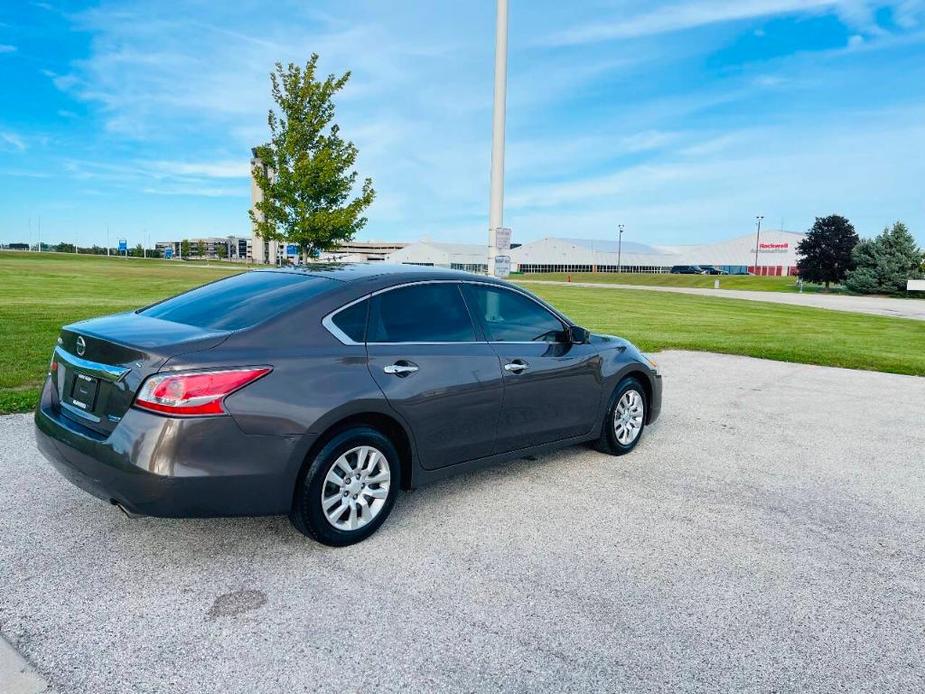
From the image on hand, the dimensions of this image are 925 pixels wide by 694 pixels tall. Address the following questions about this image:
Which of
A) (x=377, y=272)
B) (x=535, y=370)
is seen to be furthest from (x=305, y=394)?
(x=535, y=370)

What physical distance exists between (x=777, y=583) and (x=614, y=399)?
7.13ft

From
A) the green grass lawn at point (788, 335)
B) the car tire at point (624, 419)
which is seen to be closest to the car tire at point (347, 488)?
the car tire at point (624, 419)

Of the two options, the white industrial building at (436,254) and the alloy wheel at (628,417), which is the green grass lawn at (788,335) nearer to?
the alloy wheel at (628,417)

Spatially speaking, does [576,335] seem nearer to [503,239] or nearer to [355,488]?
[355,488]

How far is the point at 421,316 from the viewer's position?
4.15 m

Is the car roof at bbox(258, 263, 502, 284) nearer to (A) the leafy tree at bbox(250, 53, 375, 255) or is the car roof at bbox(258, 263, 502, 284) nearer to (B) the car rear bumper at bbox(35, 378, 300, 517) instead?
(B) the car rear bumper at bbox(35, 378, 300, 517)

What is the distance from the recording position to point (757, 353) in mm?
12203

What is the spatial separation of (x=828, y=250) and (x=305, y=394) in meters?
60.2

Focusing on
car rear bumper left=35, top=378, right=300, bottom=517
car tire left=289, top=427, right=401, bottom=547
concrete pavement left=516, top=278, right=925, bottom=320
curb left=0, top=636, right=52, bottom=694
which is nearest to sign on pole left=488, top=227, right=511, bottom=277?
car tire left=289, top=427, right=401, bottom=547

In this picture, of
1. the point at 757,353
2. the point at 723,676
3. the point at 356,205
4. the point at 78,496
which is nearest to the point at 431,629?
the point at 723,676

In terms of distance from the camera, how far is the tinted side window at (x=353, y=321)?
12.3 feet

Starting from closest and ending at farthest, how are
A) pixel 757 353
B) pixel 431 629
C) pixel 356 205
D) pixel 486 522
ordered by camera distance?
pixel 431 629 → pixel 486 522 → pixel 757 353 → pixel 356 205

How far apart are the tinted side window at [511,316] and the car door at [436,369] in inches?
5.6

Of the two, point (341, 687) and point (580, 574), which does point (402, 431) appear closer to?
point (580, 574)
